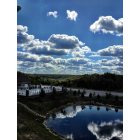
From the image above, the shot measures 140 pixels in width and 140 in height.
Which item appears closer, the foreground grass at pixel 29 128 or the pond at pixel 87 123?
the pond at pixel 87 123

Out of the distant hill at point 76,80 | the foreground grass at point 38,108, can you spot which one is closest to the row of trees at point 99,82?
the distant hill at point 76,80

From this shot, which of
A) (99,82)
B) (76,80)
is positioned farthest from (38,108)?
(99,82)

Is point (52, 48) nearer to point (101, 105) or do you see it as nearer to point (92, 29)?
point (92, 29)

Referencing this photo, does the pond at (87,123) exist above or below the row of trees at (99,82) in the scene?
below

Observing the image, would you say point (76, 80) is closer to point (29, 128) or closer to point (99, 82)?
point (99, 82)

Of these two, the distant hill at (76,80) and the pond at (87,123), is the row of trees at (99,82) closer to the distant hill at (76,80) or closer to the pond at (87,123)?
the distant hill at (76,80)

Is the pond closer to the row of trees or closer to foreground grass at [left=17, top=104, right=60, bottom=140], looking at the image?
foreground grass at [left=17, top=104, right=60, bottom=140]
